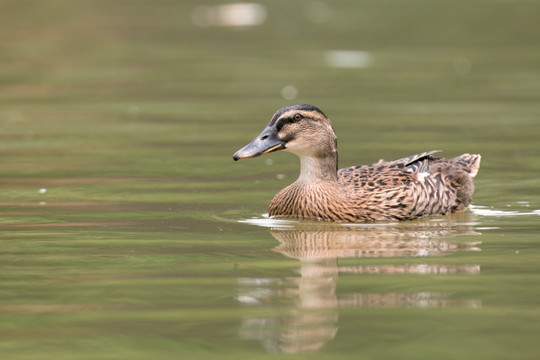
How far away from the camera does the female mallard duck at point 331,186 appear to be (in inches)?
457

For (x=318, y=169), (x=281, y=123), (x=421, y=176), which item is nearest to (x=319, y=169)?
(x=318, y=169)

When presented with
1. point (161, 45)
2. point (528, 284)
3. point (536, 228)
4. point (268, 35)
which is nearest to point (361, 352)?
point (528, 284)

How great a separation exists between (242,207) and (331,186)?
0.89m

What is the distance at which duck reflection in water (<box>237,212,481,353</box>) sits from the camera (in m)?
7.57

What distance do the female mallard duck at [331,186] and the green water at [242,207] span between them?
0.29 meters

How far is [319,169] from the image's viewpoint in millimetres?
11938

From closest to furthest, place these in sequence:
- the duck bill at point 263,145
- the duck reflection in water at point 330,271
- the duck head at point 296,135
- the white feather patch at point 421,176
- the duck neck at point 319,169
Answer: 1. the duck reflection in water at point 330,271
2. the duck bill at point 263,145
3. the duck head at point 296,135
4. the duck neck at point 319,169
5. the white feather patch at point 421,176

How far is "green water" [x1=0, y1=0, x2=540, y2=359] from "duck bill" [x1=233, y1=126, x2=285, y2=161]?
2.05ft

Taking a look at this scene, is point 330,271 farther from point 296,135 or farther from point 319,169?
point 319,169

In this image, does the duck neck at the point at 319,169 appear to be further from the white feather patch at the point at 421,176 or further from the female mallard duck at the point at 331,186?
the white feather patch at the point at 421,176

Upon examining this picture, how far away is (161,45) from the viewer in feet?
85.9

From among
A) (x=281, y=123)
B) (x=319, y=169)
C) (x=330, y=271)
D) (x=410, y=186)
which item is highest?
(x=281, y=123)

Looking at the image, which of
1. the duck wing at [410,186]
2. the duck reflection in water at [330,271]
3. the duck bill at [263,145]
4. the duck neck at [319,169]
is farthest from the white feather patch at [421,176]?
the duck bill at [263,145]

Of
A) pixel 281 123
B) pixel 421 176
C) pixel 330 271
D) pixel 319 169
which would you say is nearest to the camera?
pixel 330 271
